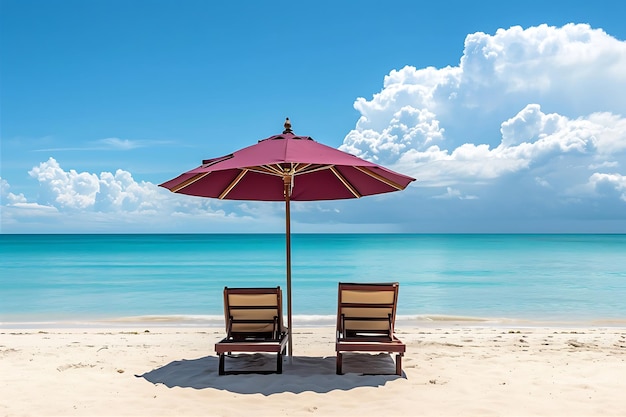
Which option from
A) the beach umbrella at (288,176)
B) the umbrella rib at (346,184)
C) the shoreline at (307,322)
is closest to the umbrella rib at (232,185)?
the beach umbrella at (288,176)

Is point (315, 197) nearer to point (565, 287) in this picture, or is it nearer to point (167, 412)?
point (167, 412)

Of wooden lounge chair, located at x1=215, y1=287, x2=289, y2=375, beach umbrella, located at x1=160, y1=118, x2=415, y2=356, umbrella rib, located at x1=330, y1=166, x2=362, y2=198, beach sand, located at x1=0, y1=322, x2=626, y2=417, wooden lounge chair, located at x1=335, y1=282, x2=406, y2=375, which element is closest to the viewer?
beach sand, located at x1=0, y1=322, x2=626, y2=417

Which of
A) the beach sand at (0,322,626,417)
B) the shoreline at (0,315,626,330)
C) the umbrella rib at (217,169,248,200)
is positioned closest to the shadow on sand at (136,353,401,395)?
the beach sand at (0,322,626,417)

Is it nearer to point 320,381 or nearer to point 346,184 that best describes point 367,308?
point 320,381

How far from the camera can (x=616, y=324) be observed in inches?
408

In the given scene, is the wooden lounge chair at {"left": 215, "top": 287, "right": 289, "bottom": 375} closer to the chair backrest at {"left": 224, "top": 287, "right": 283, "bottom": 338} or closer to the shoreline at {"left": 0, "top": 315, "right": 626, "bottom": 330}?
the chair backrest at {"left": 224, "top": 287, "right": 283, "bottom": 338}

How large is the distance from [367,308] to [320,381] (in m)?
0.81

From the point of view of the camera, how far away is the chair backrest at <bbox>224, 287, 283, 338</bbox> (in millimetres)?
5098

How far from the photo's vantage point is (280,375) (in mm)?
4918

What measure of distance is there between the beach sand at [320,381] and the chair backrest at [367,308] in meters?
0.44

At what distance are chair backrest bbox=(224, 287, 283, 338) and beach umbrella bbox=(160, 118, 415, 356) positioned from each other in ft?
0.78

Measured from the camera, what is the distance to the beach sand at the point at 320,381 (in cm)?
405

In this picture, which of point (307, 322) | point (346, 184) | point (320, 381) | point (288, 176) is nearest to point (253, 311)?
point (320, 381)

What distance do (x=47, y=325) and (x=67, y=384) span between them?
20.4ft
